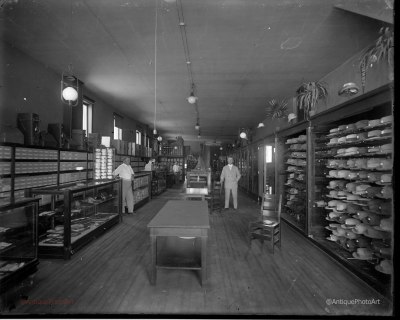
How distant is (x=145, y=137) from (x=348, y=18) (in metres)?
13.3

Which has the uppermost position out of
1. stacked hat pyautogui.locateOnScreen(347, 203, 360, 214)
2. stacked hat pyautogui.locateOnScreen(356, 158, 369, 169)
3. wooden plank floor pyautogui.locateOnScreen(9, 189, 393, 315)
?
stacked hat pyautogui.locateOnScreen(356, 158, 369, 169)

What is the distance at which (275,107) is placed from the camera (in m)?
8.34

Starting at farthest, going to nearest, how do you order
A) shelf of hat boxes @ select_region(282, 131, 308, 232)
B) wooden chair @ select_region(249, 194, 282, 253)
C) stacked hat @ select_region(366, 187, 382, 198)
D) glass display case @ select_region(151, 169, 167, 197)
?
glass display case @ select_region(151, 169, 167, 197) → shelf of hat boxes @ select_region(282, 131, 308, 232) → wooden chair @ select_region(249, 194, 282, 253) → stacked hat @ select_region(366, 187, 382, 198)

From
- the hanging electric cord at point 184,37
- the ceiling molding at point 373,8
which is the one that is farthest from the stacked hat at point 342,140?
the hanging electric cord at point 184,37

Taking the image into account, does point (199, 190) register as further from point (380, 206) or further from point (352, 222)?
point (380, 206)

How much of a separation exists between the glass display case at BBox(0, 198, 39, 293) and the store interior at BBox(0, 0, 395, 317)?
2cm

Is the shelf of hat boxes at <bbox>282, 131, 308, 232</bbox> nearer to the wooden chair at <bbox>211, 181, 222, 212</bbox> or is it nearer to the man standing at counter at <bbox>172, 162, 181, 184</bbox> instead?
the wooden chair at <bbox>211, 181, 222, 212</bbox>

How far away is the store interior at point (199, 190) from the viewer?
3053 millimetres

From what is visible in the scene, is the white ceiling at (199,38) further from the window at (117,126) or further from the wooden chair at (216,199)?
the window at (117,126)

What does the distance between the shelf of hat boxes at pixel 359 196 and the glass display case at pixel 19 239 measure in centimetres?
420

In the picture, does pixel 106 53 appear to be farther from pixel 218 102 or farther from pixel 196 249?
pixel 218 102

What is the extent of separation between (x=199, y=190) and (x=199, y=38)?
152 inches

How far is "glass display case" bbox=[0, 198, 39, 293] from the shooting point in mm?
2996

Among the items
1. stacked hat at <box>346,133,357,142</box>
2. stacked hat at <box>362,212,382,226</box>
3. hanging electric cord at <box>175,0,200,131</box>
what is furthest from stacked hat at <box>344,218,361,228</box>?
hanging electric cord at <box>175,0,200,131</box>
